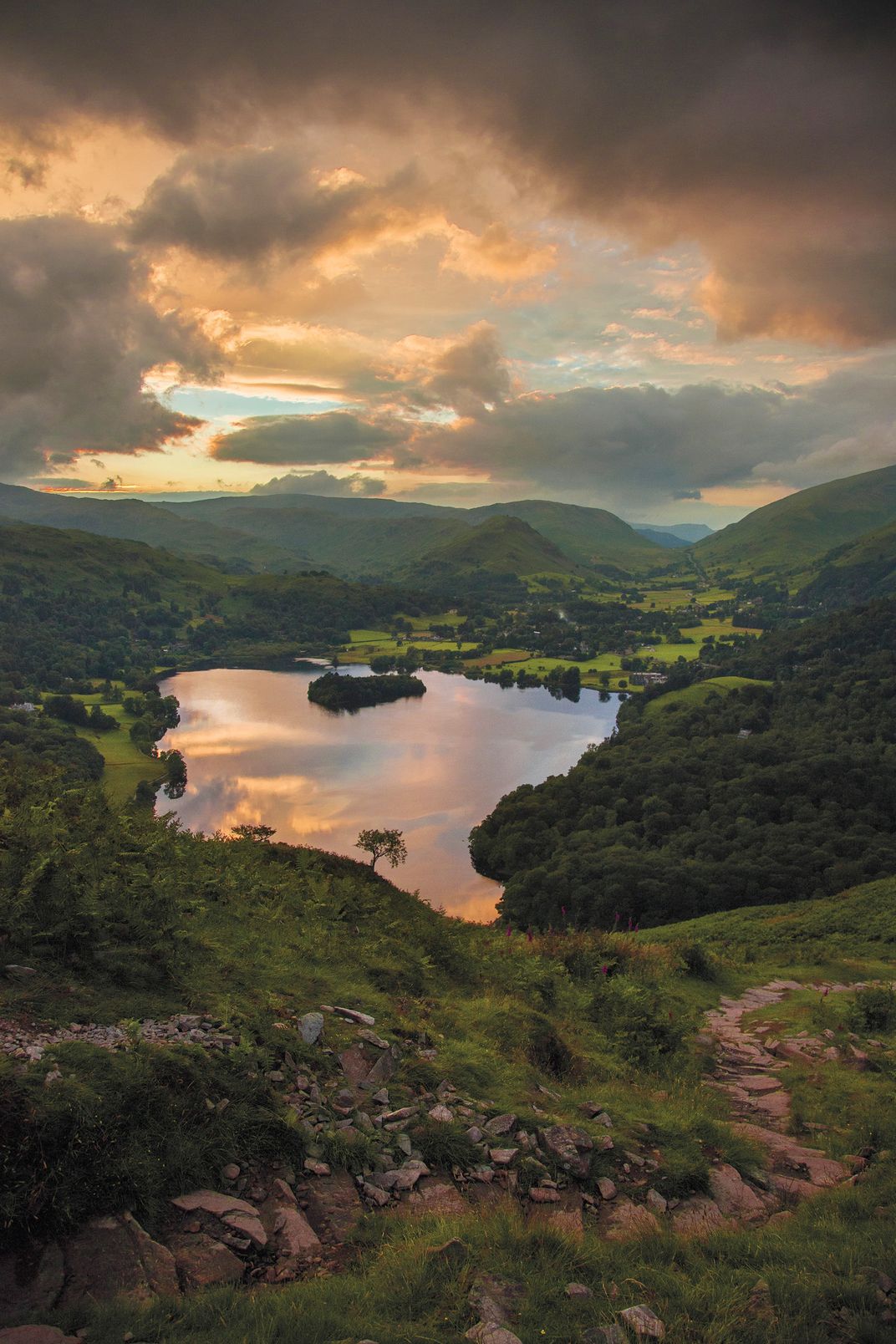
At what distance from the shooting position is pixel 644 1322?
5824mm

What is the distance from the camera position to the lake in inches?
3145

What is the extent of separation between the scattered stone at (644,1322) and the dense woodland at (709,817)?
136 feet

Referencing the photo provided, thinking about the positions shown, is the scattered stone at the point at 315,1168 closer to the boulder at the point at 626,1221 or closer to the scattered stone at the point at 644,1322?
the boulder at the point at 626,1221

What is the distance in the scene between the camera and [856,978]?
73.6 ft

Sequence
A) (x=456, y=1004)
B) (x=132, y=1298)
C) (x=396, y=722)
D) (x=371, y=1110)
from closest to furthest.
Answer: (x=132, y=1298) → (x=371, y=1110) → (x=456, y=1004) → (x=396, y=722)

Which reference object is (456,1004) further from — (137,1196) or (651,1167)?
(137,1196)

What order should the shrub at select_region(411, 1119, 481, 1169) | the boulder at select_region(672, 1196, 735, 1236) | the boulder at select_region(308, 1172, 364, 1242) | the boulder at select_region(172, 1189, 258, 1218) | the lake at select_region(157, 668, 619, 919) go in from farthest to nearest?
the lake at select_region(157, 668, 619, 919), the shrub at select_region(411, 1119, 481, 1169), the boulder at select_region(672, 1196, 735, 1236), the boulder at select_region(308, 1172, 364, 1242), the boulder at select_region(172, 1189, 258, 1218)

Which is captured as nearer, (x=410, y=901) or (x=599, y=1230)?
(x=599, y=1230)

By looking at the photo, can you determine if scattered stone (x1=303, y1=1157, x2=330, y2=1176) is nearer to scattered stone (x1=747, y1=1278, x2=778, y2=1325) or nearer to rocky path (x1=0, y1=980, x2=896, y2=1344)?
rocky path (x1=0, y1=980, x2=896, y2=1344)

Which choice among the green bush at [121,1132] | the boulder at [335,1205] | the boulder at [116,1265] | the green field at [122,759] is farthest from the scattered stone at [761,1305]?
the green field at [122,759]

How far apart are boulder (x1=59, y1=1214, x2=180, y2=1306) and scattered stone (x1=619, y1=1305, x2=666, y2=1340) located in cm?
394

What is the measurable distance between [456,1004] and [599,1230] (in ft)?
20.5

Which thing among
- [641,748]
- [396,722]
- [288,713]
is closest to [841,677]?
[641,748]

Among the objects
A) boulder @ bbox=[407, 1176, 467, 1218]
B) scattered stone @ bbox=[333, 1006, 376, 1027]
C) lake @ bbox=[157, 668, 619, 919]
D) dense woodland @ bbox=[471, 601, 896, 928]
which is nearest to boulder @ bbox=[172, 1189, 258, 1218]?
boulder @ bbox=[407, 1176, 467, 1218]
